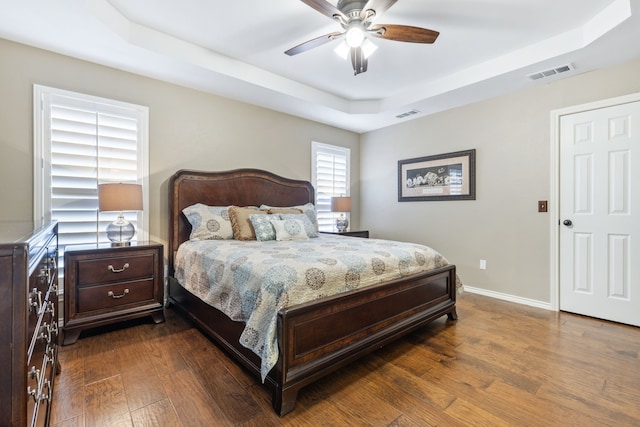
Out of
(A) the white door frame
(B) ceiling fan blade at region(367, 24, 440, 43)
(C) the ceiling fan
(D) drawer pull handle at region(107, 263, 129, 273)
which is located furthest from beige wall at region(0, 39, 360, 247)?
(A) the white door frame

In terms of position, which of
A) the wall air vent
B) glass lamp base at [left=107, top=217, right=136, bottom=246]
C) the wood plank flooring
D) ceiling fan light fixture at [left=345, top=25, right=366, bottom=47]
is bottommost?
the wood plank flooring

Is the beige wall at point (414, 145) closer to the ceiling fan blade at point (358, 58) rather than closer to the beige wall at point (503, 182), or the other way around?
the beige wall at point (503, 182)

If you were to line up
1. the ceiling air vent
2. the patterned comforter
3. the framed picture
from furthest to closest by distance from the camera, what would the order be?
the framed picture, the ceiling air vent, the patterned comforter

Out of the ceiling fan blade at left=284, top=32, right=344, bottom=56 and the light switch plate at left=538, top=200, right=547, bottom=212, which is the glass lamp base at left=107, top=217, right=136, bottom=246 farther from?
the light switch plate at left=538, top=200, right=547, bottom=212

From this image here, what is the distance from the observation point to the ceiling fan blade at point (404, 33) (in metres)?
2.23

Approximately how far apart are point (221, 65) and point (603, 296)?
452 centimetres

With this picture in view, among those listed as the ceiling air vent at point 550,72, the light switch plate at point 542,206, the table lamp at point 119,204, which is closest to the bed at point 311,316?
the table lamp at point 119,204

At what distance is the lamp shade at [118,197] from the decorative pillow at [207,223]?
1.84 ft

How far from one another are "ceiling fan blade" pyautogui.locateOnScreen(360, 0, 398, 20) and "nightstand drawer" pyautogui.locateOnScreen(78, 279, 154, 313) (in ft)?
9.45

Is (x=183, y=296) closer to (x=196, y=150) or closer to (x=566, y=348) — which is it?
(x=196, y=150)

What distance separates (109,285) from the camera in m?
2.61

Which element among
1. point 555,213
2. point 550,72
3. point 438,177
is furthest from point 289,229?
point 550,72

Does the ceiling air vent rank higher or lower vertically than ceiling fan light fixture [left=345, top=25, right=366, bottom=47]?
higher

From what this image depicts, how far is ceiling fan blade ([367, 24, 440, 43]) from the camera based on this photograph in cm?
223
